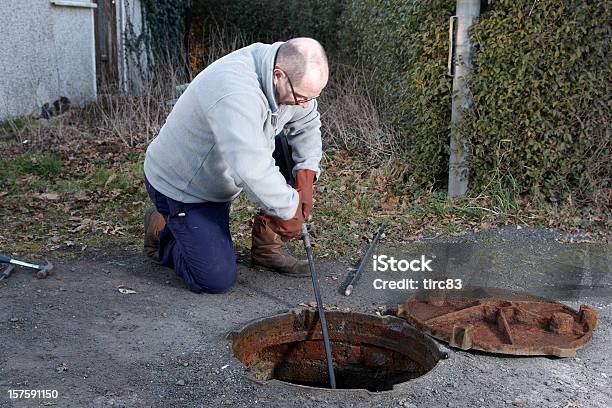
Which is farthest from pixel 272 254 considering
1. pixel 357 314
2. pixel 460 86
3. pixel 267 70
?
pixel 460 86

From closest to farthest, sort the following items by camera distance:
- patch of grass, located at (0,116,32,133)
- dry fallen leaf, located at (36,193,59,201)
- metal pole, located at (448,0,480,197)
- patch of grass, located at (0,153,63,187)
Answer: metal pole, located at (448,0,480,197), dry fallen leaf, located at (36,193,59,201), patch of grass, located at (0,153,63,187), patch of grass, located at (0,116,32,133)

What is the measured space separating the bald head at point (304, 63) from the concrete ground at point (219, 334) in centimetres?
141

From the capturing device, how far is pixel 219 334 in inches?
154

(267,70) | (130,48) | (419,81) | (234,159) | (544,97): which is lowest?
(234,159)

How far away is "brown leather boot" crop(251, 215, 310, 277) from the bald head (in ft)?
4.70

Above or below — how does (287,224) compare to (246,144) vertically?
below

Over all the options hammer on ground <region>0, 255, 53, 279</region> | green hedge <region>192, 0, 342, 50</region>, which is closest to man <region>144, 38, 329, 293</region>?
hammer on ground <region>0, 255, 53, 279</region>

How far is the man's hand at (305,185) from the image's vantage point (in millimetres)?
4438

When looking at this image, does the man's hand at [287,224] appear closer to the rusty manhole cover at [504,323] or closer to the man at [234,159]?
the man at [234,159]

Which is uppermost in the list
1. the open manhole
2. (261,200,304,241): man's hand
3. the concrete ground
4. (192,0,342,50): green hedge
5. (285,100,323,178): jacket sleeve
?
(192,0,342,50): green hedge

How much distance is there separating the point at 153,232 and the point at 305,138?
132cm

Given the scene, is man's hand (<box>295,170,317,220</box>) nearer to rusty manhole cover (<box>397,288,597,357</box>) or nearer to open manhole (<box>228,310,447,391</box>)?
open manhole (<box>228,310,447,391</box>)

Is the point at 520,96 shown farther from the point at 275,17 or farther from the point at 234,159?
the point at 275,17

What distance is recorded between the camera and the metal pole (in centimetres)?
618
